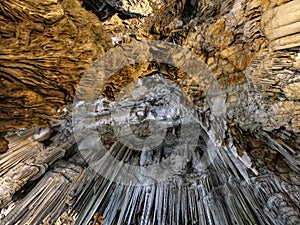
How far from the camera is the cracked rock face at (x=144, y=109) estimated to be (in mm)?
1630

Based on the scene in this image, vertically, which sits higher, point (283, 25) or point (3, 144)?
point (283, 25)

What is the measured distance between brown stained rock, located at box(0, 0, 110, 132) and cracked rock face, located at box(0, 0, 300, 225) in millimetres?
10

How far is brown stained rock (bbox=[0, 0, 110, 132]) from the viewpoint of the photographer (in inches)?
58.3

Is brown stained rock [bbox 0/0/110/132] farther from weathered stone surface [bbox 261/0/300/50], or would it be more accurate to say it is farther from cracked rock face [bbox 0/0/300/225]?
weathered stone surface [bbox 261/0/300/50]

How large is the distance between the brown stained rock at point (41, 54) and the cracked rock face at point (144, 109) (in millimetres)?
10

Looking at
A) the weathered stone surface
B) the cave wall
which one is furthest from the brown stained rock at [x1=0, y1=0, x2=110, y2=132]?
the weathered stone surface

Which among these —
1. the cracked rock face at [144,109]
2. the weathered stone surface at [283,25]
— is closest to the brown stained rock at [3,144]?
Result: the cracked rock face at [144,109]

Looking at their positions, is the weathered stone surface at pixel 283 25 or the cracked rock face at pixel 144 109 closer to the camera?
the weathered stone surface at pixel 283 25

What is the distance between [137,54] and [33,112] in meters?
1.38

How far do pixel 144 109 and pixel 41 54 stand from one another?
5.00ft

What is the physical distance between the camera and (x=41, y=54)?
5.75ft

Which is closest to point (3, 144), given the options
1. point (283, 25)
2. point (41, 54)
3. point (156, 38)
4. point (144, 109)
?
point (41, 54)

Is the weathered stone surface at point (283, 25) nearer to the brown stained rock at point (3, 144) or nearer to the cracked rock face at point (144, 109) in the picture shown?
the cracked rock face at point (144, 109)

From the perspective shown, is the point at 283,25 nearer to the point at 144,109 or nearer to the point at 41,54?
the point at 144,109
